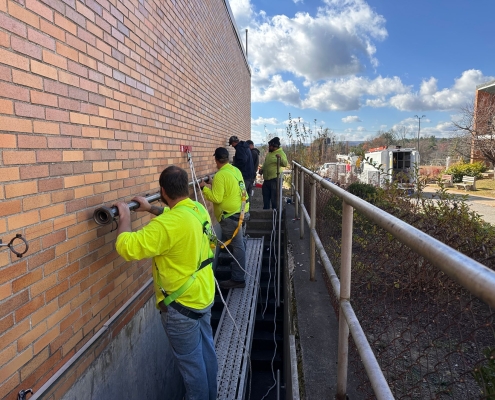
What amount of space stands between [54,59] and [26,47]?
230 millimetres

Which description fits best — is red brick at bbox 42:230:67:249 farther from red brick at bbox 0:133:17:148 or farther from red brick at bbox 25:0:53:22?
red brick at bbox 25:0:53:22

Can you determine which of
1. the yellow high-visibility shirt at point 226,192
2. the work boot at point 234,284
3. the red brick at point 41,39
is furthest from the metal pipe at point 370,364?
the work boot at point 234,284

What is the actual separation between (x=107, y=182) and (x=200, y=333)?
1439 mm

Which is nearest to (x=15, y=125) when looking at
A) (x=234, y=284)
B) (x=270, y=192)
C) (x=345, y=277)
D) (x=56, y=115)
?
(x=56, y=115)

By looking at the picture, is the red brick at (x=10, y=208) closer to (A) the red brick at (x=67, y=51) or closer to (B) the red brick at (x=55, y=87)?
(B) the red brick at (x=55, y=87)

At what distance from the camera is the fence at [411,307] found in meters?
1.06

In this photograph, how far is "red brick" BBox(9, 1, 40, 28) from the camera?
1637 mm

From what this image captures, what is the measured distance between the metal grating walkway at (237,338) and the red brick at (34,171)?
263cm

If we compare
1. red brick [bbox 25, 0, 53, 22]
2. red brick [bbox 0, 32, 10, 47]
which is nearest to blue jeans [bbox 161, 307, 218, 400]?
red brick [bbox 0, 32, 10, 47]

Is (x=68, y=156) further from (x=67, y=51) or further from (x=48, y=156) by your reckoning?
(x=67, y=51)

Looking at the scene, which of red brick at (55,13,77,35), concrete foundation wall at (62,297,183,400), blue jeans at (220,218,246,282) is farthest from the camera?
blue jeans at (220,218,246,282)

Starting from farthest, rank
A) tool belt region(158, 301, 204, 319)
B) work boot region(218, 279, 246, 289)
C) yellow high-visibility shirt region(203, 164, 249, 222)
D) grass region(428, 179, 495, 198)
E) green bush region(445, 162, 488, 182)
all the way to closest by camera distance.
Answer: green bush region(445, 162, 488, 182), grass region(428, 179, 495, 198), work boot region(218, 279, 246, 289), yellow high-visibility shirt region(203, 164, 249, 222), tool belt region(158, 301, 204, 319)

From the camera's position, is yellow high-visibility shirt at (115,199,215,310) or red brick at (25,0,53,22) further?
yellow high-visibility shirt at (115,199,215,310)

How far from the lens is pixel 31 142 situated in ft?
Answer: 5.80
